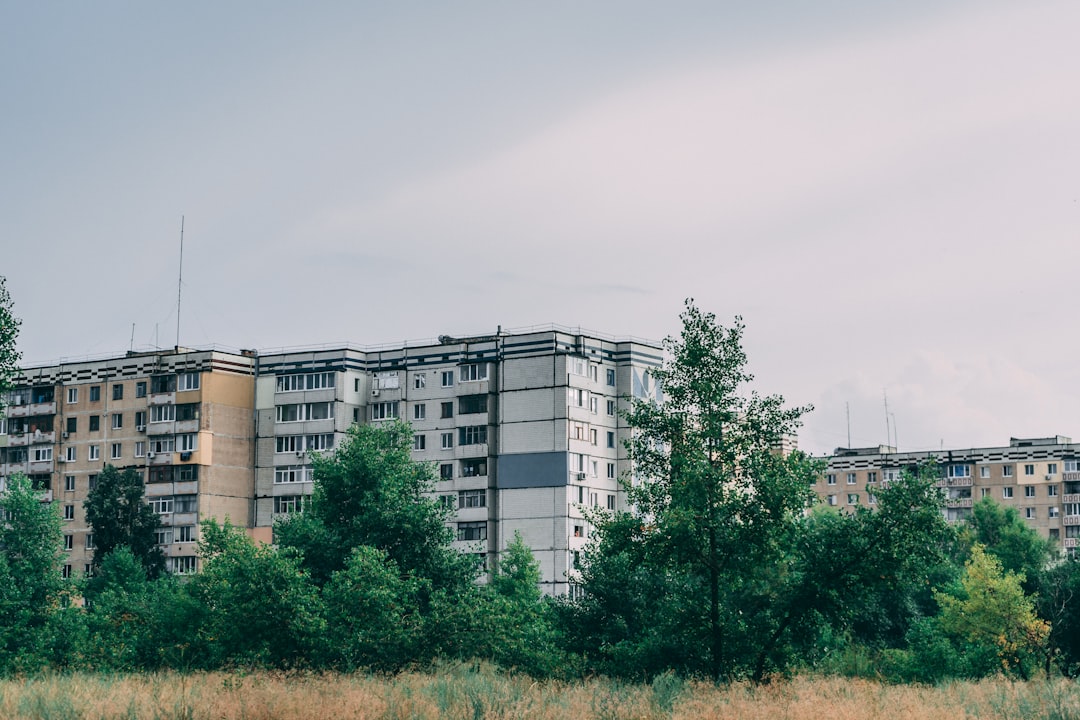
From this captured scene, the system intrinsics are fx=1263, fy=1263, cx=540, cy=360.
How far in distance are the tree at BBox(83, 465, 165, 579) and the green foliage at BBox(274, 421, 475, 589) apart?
43.7 meters

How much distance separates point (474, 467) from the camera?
99.0 m

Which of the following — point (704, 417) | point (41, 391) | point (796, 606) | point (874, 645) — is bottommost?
point (874, 645)

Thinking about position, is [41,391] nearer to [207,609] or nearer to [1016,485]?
[207,609]

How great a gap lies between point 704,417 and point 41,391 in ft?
288

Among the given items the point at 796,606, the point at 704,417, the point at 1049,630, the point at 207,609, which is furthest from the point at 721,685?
the point at 1049,630

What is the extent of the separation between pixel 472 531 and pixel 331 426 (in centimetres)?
1453

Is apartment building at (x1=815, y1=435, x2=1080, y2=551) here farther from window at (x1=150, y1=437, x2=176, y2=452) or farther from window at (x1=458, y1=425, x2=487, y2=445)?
window at (x1=150, y1=437, x2=176, y2=452)

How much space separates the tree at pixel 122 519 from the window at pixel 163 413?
801cm

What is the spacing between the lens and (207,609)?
58594mm

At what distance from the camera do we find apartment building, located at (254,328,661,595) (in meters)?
95.5

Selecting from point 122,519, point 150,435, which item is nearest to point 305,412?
point 150,435

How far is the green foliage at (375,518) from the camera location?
173 feet

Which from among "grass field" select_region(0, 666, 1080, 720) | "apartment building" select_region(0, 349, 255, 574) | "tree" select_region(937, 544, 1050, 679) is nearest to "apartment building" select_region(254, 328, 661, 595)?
"apartment building" select_region(0, 349, 255, 574)

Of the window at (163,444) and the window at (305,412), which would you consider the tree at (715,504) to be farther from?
the window at (163,444)
